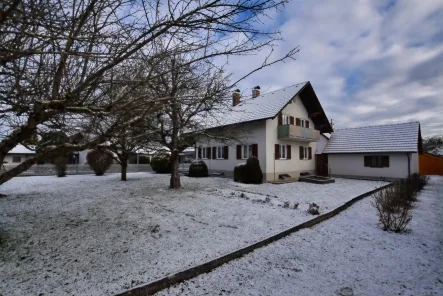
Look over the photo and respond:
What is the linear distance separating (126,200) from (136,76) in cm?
711

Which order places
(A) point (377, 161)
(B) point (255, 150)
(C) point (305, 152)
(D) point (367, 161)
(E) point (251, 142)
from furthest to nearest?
(C) point (305, 152)
(D) point (367, 161)
(A) point (377, 161)
(E) point (251, 142)
(B) point (255, 150)

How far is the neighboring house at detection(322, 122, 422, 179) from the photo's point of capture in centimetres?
1902

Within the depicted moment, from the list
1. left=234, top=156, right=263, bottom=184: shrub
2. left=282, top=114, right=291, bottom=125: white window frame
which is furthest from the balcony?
left=234, top=156, right=263, bottom=184: shrub

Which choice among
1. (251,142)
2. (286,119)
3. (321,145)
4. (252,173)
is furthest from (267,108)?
(321,145)

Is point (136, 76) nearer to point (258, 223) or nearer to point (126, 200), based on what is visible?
point (258, 223)

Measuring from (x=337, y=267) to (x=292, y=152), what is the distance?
16.6 metres

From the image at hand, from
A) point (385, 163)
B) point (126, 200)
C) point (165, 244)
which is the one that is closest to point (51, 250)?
point (165, 244)

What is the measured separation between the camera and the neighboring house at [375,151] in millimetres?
19016

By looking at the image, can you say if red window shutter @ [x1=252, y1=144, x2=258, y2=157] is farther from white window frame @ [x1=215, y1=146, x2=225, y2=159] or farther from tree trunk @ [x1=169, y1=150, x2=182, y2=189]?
tree trunk @ [x1=169, y1=150, x2=182, y2=189]

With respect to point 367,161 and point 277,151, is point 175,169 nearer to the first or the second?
point 277,151

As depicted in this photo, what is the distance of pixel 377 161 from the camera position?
67.3 ft

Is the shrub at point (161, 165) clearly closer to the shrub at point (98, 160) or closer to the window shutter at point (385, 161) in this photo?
the shrub at point (98, 160)

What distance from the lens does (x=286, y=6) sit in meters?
3.23

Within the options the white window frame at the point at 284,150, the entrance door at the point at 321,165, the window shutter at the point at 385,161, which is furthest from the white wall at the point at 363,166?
the white window frame at the point at 284,150
